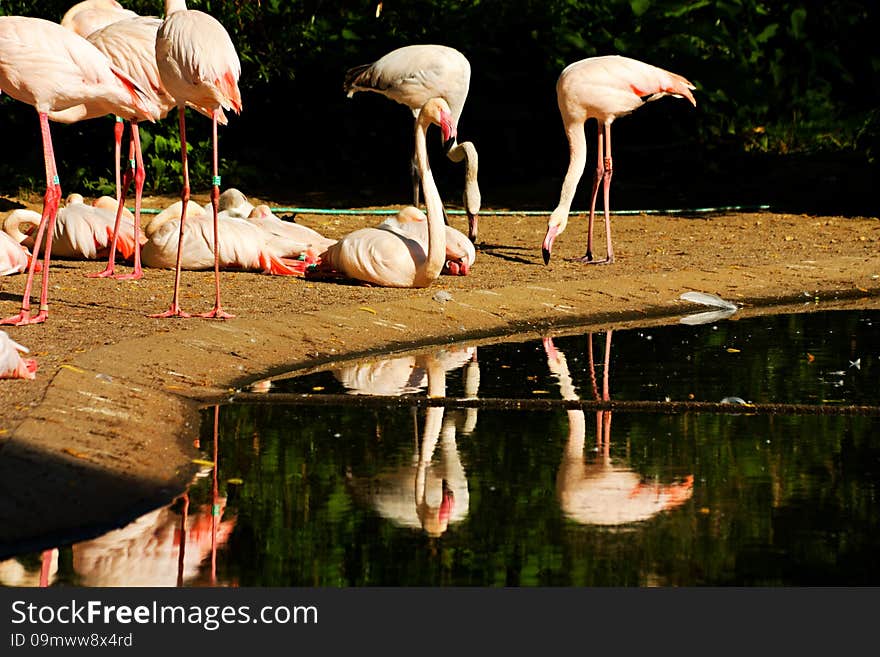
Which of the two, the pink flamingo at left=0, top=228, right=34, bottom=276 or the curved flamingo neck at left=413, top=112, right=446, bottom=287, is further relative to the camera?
the pink flamingo at left=0, top=228, right=34, bottom=276

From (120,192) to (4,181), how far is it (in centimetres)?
486

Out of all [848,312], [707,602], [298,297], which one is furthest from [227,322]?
[707,602]

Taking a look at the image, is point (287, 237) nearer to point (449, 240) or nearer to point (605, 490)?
point (449, 240)

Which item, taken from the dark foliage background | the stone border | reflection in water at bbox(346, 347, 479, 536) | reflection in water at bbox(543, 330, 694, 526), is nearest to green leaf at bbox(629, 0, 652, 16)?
the dark foliage background

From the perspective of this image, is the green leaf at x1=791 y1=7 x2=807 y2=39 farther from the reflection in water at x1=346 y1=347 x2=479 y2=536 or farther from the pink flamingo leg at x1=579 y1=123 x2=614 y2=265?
the reflection in water at x1=346 y1=347 x2=479 y2=536

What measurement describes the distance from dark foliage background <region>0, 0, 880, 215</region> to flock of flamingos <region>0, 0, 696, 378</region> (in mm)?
2706

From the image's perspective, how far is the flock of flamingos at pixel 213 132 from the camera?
25.0 ft

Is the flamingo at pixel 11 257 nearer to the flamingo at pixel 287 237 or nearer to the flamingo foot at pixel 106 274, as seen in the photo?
the flamingo foot at pixel 106 274

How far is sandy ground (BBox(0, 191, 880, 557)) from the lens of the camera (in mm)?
4828

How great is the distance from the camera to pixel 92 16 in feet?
37.2

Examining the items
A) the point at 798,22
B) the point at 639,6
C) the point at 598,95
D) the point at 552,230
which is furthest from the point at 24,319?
the point at 798,22

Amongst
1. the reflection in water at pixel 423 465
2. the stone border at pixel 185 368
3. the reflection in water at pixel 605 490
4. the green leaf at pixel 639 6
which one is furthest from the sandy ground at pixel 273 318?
the green leaf at pixel 639 6

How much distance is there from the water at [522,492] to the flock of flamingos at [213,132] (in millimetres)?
1463

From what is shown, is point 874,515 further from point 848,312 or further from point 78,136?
point 78,136
